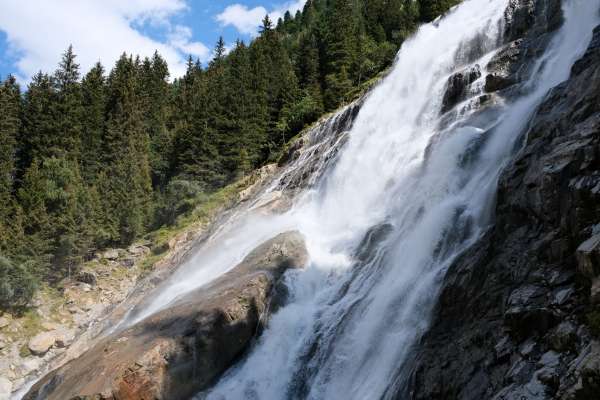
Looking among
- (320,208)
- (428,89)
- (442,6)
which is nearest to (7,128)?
(320,208)

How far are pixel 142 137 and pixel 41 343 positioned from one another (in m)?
31.5

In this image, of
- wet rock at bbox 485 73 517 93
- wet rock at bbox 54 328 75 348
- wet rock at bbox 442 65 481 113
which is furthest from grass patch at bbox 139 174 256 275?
wet rock at bbox 485 73 517 93

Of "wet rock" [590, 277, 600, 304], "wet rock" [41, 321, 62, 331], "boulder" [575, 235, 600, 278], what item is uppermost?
"wet rock" [41, 321, 62, 331]

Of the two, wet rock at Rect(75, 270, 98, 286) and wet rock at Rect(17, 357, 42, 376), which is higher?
→ wet rock at Rect(75, 270, 98, 286)

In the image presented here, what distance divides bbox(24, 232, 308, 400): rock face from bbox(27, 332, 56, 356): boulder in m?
11.7

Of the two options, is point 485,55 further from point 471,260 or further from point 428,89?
point 471,260

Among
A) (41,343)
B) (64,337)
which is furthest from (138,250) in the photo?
(41,343)

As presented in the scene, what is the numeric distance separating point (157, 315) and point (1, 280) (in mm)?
18444

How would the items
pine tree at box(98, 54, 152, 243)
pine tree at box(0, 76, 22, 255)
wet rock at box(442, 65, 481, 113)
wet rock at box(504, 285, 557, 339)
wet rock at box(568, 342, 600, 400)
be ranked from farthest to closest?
pine tree at box(98, 54, 152, 243) → pine tree at box(0, 76, 22, 255) → wet rock at box(442, 65, 481, 113) → wet rock at box(504, 285, 557, 339) → wet rock at box(568, 342, 600, 400)

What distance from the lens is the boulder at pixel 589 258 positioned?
8.52 m

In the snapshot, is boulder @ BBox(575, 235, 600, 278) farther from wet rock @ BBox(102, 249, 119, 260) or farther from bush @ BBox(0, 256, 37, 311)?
wet rock @ BBox(102, 249, 119, 260)

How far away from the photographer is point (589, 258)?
28.5 ft

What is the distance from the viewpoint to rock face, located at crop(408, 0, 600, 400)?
27.9 ft

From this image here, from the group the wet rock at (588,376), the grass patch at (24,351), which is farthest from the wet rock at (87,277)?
the wet rock at (588,376)
